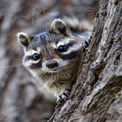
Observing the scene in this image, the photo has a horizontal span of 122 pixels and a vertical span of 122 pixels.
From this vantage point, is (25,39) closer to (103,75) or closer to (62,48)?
(62,48)

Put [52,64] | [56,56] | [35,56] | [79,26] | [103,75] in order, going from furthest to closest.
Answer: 1. [79,26]
2. [35,56]
3. [56,56]
4. [52,64]
5. [103,75]

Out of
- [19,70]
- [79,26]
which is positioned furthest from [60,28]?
[19,70]

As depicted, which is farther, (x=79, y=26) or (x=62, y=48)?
(x=79, y=26)

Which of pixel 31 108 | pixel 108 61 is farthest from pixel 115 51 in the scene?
pixel 31 108

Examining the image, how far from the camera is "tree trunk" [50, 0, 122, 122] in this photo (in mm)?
3062

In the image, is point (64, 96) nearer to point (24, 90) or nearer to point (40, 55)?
point (40, 55)

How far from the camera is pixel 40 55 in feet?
13.5

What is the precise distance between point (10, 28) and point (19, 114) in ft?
3.81

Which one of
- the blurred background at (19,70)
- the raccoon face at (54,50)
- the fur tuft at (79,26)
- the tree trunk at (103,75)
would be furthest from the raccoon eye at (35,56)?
the blurred background at (19,70)

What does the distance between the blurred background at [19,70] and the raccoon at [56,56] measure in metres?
2.00

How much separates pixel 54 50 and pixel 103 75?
0.98 m

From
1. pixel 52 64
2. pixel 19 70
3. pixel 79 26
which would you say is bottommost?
pixel 19 70

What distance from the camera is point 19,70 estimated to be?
21.3 ft

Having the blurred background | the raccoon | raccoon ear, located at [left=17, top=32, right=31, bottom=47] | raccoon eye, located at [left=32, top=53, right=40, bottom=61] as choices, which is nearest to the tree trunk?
the raccoon
